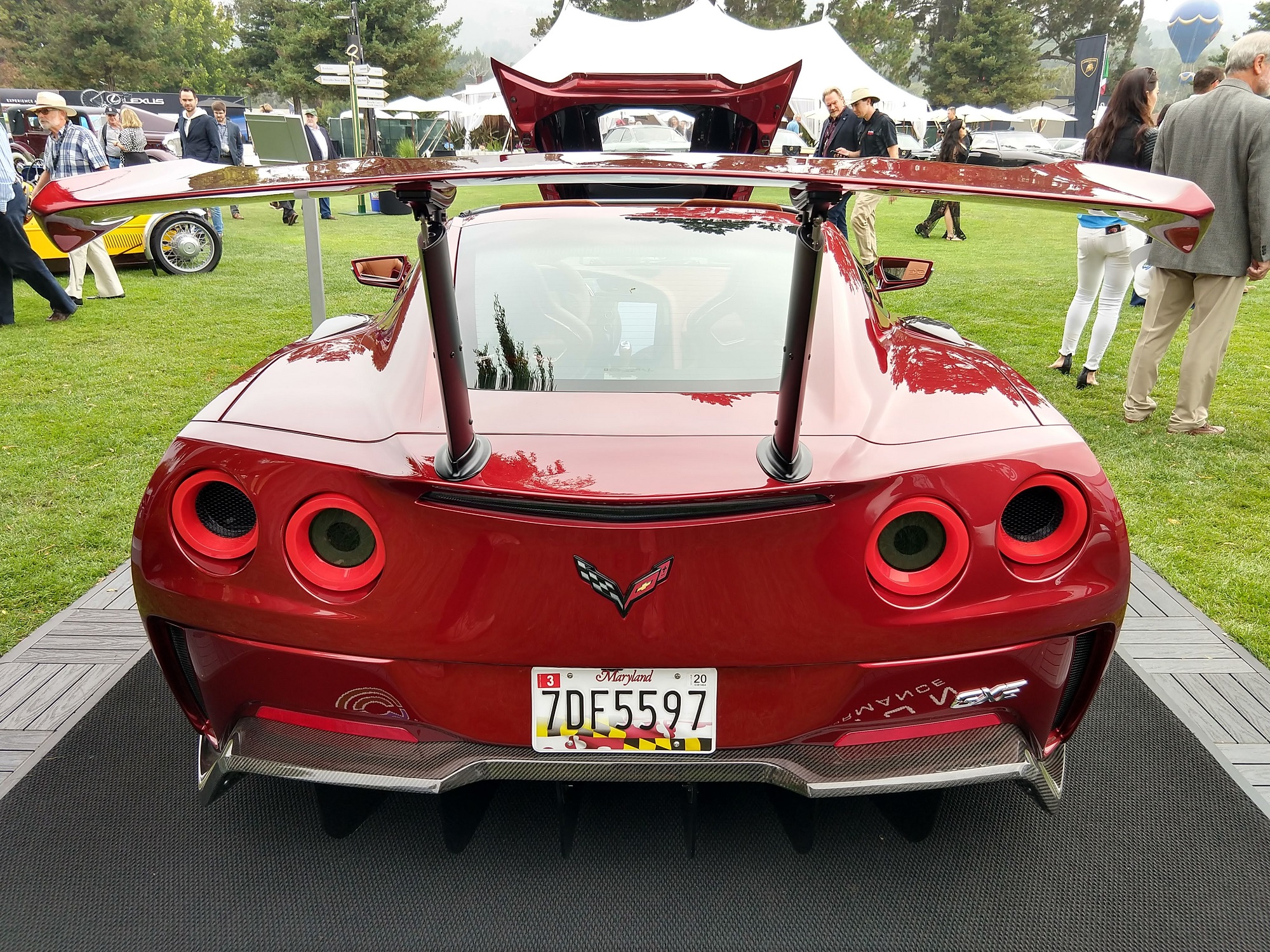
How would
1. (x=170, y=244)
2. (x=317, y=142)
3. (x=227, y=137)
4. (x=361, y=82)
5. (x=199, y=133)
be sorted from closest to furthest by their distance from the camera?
(x=170, y=244), (x=199, y=133), (x=227, y=137), (x=361, y=82), (x=317, y=142)

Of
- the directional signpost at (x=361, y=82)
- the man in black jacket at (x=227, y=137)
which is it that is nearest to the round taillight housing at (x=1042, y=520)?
the man in black jacket at (x=227, y=137)

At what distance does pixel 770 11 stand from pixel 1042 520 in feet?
264

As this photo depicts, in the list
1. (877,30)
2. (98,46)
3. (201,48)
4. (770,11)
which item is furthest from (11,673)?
(201,48)

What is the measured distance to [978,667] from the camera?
1.74m

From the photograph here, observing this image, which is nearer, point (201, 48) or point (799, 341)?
point (799, 341)

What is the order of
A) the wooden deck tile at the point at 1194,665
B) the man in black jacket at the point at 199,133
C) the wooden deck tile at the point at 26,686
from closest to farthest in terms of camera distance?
the wooden deck tile at the point at 26,686
the wooden deck tile at the point at 1194,665
the man in black jacket at the point at 199,133

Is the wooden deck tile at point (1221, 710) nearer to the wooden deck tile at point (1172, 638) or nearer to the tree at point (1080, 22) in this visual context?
the wooden deck tile at point (1172, 638)

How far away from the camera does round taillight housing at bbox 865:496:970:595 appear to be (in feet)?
→ 5.57

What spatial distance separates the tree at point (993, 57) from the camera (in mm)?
66688

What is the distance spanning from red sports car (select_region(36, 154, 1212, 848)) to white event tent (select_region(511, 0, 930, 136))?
2557 cm

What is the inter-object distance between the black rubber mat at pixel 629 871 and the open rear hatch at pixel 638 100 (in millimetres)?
2973

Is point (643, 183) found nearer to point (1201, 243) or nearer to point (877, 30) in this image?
point (1201, 243)

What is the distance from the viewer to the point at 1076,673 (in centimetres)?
186

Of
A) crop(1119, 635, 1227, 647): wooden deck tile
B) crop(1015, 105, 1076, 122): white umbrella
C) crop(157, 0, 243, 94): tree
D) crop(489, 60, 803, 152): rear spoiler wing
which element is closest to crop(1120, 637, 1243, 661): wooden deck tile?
crop(1119, 635, 1227, 647): wooden deck tile
